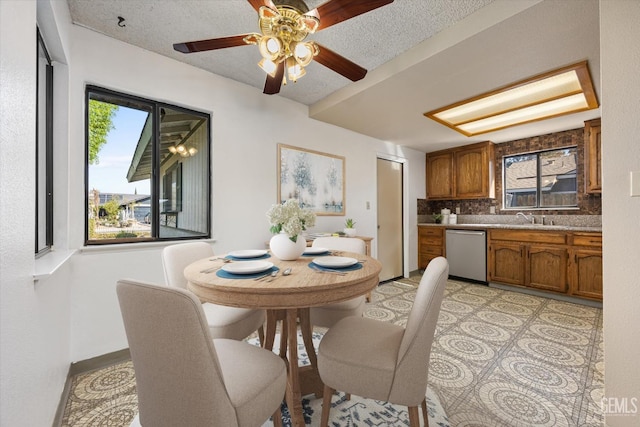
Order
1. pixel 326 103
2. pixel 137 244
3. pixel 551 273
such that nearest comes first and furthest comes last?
pixel 137 244
pixel 326 103
pixel 551 273

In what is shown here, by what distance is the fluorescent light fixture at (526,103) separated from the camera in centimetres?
233

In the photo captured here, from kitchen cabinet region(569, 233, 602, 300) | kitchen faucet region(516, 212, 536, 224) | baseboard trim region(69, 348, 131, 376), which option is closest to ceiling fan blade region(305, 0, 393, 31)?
baseboard trim region(69, 348, 131, 376)

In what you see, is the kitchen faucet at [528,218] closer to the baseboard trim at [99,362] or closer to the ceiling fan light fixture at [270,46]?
the ceiling fan light fixture at [270,46]

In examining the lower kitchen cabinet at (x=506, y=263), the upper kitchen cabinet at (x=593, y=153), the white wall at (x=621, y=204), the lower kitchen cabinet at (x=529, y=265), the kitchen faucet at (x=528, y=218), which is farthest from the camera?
the kitchen faucet at (x=528, y=218)

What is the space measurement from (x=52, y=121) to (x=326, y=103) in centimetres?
236

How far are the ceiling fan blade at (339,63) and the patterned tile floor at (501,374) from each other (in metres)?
2.11

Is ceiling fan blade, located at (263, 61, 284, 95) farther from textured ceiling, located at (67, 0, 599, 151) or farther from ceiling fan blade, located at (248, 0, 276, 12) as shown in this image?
textured ceiling, located at (67, 0, 599, 151)

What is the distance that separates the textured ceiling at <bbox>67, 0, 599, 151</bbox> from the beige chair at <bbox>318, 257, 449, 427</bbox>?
1.68 metres

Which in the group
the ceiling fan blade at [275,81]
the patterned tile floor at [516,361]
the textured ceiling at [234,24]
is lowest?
A: the patterned tile floor at [516,361]

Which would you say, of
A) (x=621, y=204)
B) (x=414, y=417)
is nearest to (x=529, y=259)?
(x=621, y=204)

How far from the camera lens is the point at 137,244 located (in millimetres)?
2082

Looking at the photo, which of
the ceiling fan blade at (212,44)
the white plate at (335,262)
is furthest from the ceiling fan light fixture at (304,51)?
the white plate at (335,262)

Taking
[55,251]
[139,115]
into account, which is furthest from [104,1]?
[55,251]

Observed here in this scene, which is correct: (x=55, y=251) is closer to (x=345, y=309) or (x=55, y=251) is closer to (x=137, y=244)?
(x=137, y=244)
